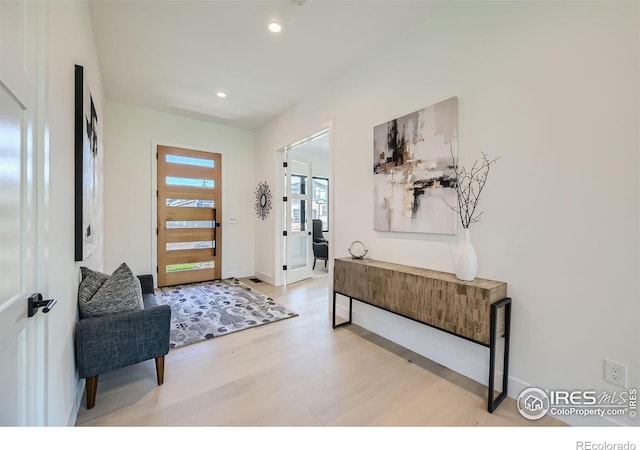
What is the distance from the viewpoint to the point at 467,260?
1818 mm

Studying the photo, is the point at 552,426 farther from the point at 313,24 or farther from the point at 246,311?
the point at 313,24

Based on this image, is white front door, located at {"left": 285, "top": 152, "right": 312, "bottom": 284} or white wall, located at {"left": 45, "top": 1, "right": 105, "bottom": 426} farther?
white front door, located at {"left": 285, "top": 152, "right": 312, "bottom": 284}

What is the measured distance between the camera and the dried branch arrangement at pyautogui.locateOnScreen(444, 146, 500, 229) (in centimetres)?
191

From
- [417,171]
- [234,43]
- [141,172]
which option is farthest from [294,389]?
[141,172]

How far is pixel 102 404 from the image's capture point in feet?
5.56

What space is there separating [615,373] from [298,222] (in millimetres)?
4023

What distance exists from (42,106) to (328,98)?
2734 millimetres

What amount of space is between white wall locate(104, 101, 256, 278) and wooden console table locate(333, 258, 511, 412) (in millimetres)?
3410

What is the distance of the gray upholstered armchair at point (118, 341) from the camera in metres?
1.63

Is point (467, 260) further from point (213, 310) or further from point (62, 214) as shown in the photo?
point (213, 310)

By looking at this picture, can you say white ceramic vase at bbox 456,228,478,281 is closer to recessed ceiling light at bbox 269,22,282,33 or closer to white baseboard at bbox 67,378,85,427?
recessed ceiling light at bbox 269,22,282,33

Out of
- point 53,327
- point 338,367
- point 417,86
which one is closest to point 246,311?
point 338,367

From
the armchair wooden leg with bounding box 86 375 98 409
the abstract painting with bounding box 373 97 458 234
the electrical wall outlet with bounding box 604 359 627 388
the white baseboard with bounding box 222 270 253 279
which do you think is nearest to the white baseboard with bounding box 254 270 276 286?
the white baseboard with bounding box 222 270 253 279

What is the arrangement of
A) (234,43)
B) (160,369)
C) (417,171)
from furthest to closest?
(234,43)
(417,171)
(160,369)
